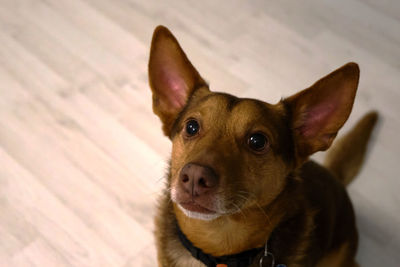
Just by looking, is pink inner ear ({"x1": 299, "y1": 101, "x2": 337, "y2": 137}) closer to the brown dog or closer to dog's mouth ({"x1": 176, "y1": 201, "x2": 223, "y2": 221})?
the brown dog

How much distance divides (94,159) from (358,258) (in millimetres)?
1624

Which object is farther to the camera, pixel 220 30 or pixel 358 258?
pixel 220 30

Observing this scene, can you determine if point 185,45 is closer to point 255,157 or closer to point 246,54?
point 246,54

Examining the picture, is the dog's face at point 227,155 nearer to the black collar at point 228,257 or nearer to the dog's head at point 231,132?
the dog's head at point 231,132

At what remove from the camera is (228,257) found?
173cm

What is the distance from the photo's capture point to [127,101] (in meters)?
2.88

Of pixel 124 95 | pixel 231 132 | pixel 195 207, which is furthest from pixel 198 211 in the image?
pixel 124 95

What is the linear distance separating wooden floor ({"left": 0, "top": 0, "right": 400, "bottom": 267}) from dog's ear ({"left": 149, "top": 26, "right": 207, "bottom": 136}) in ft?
2.63

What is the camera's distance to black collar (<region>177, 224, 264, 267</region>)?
1729 mm

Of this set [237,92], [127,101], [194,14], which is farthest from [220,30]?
[127,101]

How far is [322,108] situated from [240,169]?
1.35ft

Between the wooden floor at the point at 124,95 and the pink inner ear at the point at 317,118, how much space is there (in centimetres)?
107

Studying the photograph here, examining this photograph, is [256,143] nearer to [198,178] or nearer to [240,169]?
[240,169]

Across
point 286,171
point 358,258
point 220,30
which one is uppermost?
point 286,171
